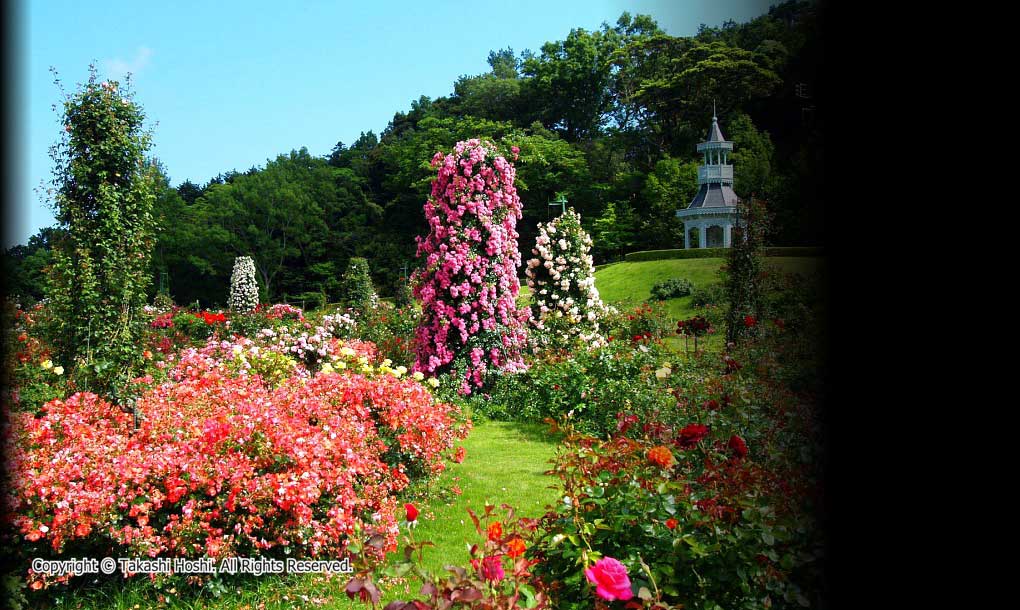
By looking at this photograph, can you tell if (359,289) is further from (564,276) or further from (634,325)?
(634,325)

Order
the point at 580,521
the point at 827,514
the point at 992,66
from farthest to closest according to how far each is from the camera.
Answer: the point at 580,521, the point at 827,514, the point at 992,66

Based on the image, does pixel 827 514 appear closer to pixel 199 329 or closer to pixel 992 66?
pixel 992 66

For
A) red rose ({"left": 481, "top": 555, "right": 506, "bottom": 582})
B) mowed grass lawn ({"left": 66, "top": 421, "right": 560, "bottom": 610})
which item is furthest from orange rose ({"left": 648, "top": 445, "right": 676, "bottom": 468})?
red rose ({"left": 481, "top": 555, "right": 506, "bottom": 582})

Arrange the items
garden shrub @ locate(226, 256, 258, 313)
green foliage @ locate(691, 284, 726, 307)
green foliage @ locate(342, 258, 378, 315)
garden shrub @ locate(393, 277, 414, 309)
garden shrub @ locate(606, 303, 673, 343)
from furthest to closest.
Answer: garden shrub @ locate(226, 256, 258, 313)
garden shrub @ locate(393, 277, 414, 309)
green foliage @ locate(342, 258, 378, 315)
green foliage @ locate(691, 284, 726, 307)
garden shrub @ locate(606, 303, 673, 343)

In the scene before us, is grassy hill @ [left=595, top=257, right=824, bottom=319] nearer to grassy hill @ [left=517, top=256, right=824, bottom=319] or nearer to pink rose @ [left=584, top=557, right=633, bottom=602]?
grassy hill @ [left=517, top=256, right=824, bottom=319]

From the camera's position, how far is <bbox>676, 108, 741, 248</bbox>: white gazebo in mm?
21031

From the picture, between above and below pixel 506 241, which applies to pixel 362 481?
below

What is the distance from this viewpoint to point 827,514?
72 centimetres

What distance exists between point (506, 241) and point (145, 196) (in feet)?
12.7

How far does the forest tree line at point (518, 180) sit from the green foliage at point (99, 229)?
Answer: 20.1 metres

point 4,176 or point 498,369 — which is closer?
point 4,176

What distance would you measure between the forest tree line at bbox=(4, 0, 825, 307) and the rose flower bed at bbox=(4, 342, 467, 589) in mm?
21721

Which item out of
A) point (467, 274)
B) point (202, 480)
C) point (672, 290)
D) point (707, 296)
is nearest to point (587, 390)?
point (467, 274)

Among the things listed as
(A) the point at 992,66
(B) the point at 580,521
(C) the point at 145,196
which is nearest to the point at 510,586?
(B) the point at 580,521
